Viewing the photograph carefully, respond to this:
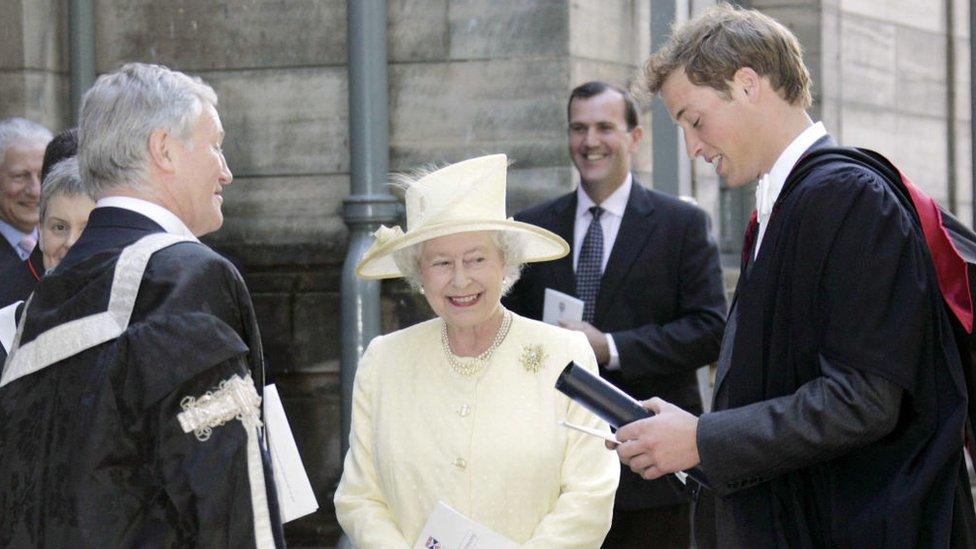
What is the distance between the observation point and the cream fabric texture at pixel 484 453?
3820 millimetres

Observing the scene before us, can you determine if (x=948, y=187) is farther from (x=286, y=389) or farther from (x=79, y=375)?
(x=79, y=375)

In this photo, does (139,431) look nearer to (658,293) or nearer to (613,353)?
(613,353)

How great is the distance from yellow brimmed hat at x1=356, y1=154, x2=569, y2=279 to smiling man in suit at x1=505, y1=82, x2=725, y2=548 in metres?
1.22

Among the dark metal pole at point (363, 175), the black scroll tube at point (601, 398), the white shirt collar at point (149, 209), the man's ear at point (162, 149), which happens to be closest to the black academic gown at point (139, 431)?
the white shirt collar at point (149, 209)

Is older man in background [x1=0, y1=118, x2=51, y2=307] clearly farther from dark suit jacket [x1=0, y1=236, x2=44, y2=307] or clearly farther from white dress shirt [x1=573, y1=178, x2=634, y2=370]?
white dress shirt [x1=573, y1=178, x2=634, y2=370]

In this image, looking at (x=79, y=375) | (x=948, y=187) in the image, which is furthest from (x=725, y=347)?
(x=948, y=187)

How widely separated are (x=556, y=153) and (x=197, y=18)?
178cm

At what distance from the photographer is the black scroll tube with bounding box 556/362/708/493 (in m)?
3.38

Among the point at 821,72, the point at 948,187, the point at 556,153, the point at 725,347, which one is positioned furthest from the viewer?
the point at 948,187

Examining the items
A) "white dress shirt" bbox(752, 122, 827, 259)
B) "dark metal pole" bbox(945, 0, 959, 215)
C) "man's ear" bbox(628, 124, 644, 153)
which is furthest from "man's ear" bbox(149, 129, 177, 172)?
"dark metal pole" bbox(945, 0, 959, 215)

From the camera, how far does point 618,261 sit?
5.35 metres

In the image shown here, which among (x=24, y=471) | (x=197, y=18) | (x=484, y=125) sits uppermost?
(x=197, y=18)

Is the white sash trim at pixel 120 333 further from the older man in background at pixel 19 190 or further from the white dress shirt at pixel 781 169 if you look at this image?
the older man in background at pixel 19 190

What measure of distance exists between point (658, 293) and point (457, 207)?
1549mm
